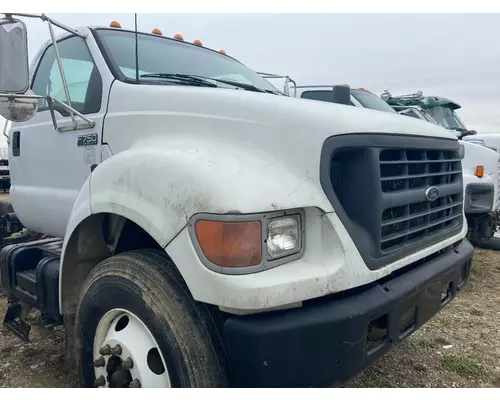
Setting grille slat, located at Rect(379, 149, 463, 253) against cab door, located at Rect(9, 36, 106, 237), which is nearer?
grille slat, located at Rect(379, 149, 463, 253)

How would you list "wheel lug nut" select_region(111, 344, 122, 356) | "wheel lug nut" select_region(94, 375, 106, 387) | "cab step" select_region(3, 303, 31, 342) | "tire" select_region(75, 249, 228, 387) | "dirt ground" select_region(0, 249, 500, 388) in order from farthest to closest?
"cab step" select_region(3, 303, 31, 342) → "dirt ground" select_region(0, 249, 500, 388) → "wheel lug nut" select_region(94, 375, 106, 387) → "wheel lug nut" select_region(111, 344, 122, 356) → "tire" select_region(75, 249, 228, 387)

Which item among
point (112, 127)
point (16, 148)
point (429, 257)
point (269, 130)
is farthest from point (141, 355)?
point (16, 148)

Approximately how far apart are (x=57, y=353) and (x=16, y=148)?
1740 mm

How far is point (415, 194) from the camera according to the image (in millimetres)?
2324

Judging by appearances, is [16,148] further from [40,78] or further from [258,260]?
[258,260]

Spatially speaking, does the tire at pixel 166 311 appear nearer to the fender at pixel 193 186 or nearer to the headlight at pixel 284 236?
the fender at pixel 193 186

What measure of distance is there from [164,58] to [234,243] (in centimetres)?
186

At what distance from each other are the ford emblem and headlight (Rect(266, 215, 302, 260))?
88 cm

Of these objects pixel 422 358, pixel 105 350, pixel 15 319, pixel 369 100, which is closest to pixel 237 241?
pixel 105 350

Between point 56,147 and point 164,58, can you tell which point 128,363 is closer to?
point 56,147

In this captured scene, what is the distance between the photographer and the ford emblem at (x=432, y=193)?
243 centimetres

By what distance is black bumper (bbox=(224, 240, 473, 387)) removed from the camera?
1.73 metres

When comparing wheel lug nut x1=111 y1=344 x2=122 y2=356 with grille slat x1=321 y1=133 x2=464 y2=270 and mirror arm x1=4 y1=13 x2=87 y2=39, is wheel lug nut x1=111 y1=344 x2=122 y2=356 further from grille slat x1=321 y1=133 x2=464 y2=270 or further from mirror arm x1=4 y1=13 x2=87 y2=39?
mirror arm x1=4 y1=13 x2=87 y2=39

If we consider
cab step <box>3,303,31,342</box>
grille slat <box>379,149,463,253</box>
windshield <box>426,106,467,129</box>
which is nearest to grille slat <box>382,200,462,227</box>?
grille slat <box>379,149,463,253</box>
